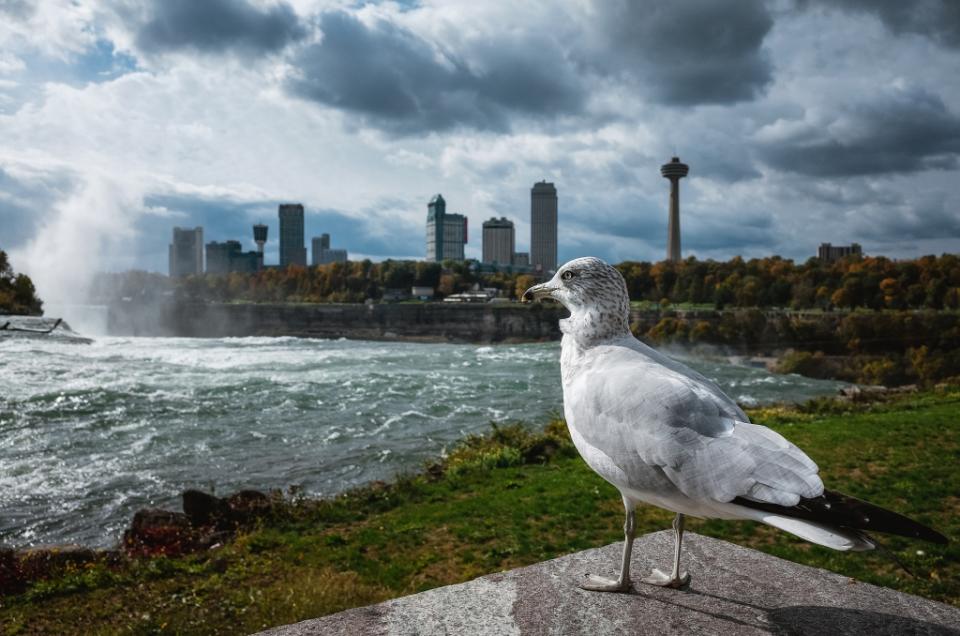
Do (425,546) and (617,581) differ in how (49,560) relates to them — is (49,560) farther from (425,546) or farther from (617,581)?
(617,581)

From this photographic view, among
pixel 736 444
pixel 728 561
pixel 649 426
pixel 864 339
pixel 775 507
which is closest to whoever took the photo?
pixel 775 507

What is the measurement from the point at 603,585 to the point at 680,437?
118 cm

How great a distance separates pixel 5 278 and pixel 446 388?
141 feet

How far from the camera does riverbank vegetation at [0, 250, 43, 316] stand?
46.3 meters

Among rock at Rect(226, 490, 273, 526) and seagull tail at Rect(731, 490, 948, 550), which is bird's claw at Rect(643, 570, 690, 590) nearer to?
seagull tail at Rect(731, 490, 948, 550)

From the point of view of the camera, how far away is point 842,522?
6.48 ft

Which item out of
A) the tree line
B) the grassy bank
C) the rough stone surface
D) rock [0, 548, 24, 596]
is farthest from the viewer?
the tree line

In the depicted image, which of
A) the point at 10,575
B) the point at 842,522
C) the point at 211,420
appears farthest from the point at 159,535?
the point at 211,420

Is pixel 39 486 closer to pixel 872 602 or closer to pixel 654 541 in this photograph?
pixel 654 541

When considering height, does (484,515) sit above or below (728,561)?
below

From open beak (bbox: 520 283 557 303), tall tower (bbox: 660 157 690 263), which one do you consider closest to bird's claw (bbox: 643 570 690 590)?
open beak (bbox: 520 283 557 303)

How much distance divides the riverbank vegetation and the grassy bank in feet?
158

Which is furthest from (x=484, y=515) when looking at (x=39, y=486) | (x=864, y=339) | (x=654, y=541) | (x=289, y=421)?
(x=864, y=339)

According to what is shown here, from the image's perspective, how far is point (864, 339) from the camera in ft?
119
